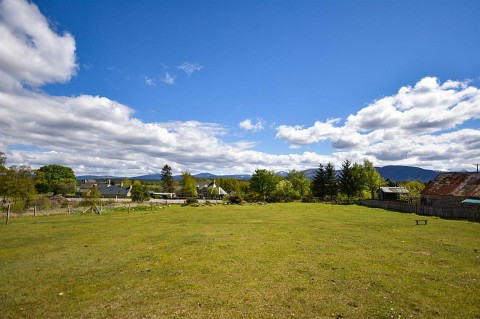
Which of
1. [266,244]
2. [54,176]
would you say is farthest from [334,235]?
[54,176]

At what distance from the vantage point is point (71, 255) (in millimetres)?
16562

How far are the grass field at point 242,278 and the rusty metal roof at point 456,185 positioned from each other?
33.7 meters

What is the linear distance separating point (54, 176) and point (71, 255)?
464 ft

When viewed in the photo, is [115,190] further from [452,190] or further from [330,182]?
[452,190]

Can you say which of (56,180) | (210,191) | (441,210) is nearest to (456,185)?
(441,210)

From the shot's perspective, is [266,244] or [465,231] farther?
[465,231]

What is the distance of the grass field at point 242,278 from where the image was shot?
9.12 meters

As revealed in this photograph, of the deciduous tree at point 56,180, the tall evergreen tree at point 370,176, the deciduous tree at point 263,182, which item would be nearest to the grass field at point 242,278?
the tall evergreen tree at point 370,176

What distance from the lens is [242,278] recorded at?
12.2m

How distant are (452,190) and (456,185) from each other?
5.50 feet

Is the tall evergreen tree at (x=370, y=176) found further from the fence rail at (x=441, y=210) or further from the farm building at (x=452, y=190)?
the fence rail at (x=441, y=210)

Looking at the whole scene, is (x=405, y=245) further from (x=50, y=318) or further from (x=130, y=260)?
(x=50, y=318)

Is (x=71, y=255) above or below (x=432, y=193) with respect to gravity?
below

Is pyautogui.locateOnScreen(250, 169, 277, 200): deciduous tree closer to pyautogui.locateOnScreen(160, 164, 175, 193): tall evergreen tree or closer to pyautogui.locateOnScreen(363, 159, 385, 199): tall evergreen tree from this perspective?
pyautogui.locateOnScreen(363, 159, 385, 199): tall evergreen tree
